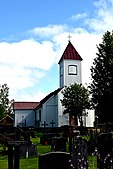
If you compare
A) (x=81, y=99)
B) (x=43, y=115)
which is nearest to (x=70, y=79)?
(x=43, y=115)

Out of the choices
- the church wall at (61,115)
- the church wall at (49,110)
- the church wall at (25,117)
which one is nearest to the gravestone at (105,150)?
the church wall at (61,115)

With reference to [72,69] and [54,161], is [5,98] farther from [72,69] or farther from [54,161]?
[54,161]

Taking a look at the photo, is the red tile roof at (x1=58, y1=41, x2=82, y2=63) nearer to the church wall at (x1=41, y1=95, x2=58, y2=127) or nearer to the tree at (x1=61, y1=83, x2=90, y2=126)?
the church wall at (x1=41, y1=95, x2=58, y2=127)

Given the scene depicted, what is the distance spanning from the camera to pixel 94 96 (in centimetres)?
3709

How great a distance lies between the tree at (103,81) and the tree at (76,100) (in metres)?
18.9

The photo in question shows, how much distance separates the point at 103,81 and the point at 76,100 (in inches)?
810

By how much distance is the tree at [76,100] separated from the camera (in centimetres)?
5709

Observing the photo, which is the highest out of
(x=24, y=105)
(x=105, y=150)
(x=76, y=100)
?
(x=24, y=105)

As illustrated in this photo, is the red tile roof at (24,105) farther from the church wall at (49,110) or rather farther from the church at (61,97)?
the church wall at (49,110)

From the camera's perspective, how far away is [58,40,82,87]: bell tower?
226ft

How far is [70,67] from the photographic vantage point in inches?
2783

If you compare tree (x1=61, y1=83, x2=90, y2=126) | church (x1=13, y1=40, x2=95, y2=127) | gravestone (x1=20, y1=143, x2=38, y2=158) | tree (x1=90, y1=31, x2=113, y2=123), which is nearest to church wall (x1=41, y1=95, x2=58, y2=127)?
church (x1=13, y1=40, x2=95, y2=127)

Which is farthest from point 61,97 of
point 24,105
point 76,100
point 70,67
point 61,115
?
point 24,105

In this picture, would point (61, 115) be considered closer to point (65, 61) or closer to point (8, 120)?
point (65, 61)
